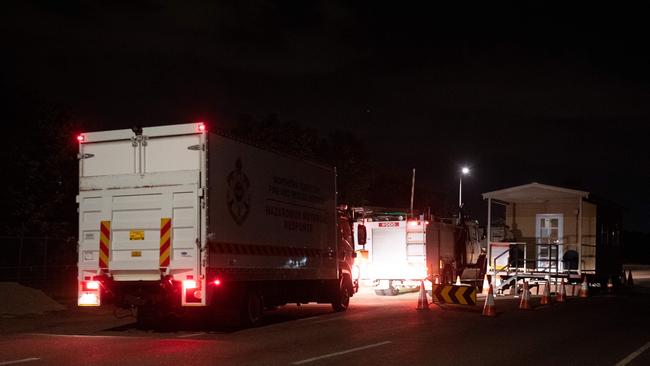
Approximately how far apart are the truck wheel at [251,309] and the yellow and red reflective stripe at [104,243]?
2.76 metres

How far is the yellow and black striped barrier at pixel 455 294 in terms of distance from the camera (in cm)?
1906

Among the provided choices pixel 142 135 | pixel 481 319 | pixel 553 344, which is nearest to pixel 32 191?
pixel 142 135

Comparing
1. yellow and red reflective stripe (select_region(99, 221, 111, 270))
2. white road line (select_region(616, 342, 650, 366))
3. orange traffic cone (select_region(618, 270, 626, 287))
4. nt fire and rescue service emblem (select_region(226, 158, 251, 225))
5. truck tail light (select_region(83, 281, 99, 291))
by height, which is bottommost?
orange traffic cone (select_region(618, 270, 626, 287))

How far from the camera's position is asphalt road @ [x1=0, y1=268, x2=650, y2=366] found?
10961mm

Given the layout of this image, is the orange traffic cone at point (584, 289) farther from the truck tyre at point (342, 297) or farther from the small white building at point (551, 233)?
the truck tyre at point (342, 297)

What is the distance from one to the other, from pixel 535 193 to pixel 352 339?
58.2 feet

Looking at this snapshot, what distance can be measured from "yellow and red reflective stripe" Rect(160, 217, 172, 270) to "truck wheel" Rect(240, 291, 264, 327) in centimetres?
210

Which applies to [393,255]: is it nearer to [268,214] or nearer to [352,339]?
[268,214]

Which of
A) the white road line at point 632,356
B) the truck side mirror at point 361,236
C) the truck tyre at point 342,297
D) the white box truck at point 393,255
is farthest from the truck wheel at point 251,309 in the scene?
the white box truck at point 393,255

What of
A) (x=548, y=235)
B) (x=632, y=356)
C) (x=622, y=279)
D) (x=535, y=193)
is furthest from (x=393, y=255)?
(x=632, y=356)

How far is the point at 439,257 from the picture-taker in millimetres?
28125

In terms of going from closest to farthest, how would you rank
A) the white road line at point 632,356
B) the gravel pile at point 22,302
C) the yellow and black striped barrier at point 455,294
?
the white road line at point 632,356 < the yellow and black striped barrier at point 455,294 < the gravel pile at point 22,302

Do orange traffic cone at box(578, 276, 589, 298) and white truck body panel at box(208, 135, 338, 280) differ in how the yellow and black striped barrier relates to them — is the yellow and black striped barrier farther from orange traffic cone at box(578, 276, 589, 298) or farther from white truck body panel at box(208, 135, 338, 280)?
orange traffic cone at box(578, 276, 589, 298)

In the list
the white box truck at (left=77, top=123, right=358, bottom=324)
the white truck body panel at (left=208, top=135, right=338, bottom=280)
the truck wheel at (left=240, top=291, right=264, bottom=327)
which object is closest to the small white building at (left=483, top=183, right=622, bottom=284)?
the white truck body panel at (left=208, top=135, right=338, bottom=280)
